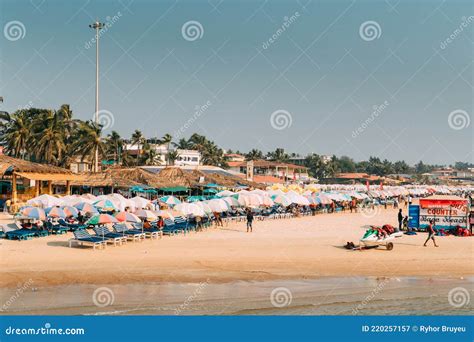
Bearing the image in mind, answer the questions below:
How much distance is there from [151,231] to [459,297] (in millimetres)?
13927

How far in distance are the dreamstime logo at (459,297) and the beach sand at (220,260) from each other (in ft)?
6.00

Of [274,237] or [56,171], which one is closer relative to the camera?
[274,237]

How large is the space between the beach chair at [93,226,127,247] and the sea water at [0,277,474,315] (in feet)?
21.6

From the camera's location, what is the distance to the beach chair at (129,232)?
22609mm

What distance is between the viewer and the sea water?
12.7 metres

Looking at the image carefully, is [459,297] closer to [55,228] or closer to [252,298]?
[252,298]

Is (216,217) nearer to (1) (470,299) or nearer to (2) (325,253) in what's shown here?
(2) (325,253)

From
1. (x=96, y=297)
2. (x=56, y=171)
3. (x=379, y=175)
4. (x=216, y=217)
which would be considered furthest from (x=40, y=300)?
(x=379, y=175)

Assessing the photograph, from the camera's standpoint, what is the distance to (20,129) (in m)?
54.3

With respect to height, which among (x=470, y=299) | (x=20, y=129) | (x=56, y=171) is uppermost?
(x=20, y=129)

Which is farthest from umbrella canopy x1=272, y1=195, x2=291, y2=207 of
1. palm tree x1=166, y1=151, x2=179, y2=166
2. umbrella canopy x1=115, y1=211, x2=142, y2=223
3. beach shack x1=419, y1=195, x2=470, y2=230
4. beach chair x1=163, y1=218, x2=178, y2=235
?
palm tree x1=166, y1=151, x2=179, y2=166

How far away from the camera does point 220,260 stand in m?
18.9

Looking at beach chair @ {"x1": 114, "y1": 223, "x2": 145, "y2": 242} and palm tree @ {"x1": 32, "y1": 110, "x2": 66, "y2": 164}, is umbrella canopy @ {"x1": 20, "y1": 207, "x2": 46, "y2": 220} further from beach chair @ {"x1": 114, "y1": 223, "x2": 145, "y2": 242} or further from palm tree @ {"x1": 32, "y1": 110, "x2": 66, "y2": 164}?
palm tree @ {"x1": 32, "y1": 110, "x2": 66, "y2": 164}
